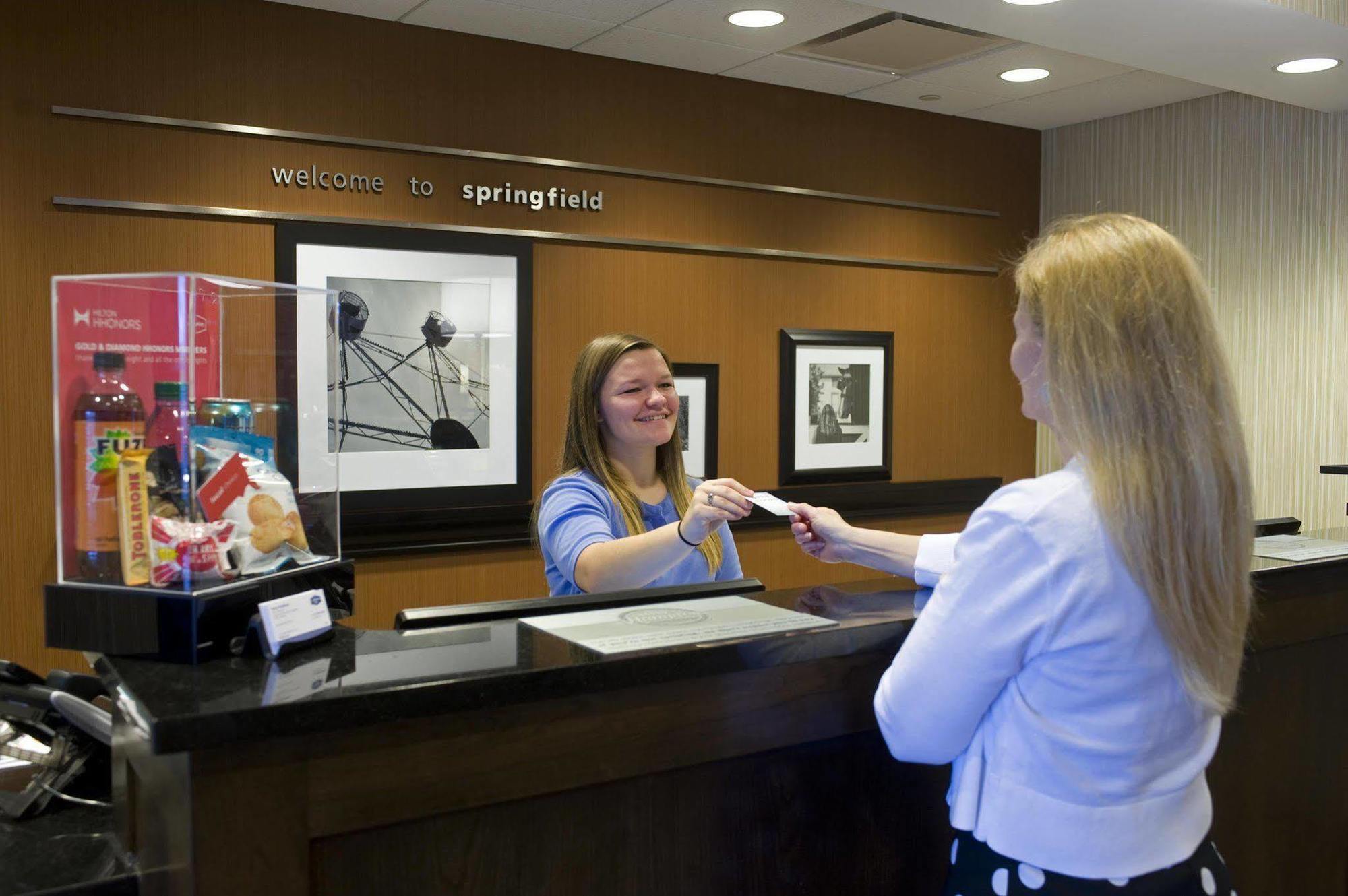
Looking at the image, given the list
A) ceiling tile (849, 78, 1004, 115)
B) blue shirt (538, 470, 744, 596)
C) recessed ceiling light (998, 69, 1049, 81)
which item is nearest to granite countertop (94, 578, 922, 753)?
blue shirt (538, 470, 744, 596)

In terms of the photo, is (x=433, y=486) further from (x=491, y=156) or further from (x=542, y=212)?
(x=491, y=156)

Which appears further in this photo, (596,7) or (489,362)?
(489,362)

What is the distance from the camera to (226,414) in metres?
1.47

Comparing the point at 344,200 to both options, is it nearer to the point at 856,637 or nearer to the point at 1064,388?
the point at 856,637

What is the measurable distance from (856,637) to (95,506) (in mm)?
1007

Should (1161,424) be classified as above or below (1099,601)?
above

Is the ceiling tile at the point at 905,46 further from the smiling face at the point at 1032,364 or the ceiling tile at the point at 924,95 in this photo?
the smiling face at the point at 1032,364

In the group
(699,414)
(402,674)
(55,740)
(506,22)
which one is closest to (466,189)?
(506,22)

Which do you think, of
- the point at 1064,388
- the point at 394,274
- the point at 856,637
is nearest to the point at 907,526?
the point at 394,274

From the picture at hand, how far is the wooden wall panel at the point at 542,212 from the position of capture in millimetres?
3225

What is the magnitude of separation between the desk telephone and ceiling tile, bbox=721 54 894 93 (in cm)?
331

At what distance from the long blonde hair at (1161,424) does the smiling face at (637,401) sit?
4.16ft

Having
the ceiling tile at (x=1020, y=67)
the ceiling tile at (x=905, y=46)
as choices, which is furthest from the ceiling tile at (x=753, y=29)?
the ceiling tile at (x=1020, y=67)

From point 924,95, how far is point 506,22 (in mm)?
1919
